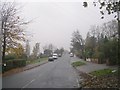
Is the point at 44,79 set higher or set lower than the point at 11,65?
lower

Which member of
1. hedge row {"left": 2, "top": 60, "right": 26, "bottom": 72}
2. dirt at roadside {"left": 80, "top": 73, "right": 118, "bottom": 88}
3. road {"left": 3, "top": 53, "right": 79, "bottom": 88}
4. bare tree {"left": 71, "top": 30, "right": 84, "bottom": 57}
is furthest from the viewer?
bare tree {"left": 71, "top": 30, "right": 84, "bottom": 57}

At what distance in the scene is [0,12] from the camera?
1230 inches

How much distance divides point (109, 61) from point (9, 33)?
51.3 ft

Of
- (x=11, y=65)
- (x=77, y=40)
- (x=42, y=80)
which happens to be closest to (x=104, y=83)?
(x=42, y=80)

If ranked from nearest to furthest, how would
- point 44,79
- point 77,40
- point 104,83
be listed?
point 104,83
point 44,79
point 77,40

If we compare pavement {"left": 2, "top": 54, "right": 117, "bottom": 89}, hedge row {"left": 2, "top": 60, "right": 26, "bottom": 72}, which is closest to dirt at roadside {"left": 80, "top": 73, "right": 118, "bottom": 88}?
pavement {"left": 2, "top": 54, "right": 117, "bottom": 89}

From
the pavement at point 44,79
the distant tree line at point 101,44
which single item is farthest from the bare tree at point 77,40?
the pavement at point 44,79

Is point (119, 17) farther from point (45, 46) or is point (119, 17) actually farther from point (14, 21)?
point (45, 46)

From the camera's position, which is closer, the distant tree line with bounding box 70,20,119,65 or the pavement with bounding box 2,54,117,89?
the pavement with bounding box 2,54,117,89

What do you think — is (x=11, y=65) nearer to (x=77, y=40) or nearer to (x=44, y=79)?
(x=44, y=79)

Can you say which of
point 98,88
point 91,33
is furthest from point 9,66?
point 91,33

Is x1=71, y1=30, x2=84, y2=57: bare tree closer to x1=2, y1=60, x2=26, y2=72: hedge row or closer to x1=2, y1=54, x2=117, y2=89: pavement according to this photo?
x1=2, y1=60, x2=26, y2=72: hedge row

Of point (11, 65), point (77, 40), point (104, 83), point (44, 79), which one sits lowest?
point (44, 79)

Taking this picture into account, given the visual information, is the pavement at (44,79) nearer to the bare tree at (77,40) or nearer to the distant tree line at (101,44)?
the distant tree line at (101,44)
